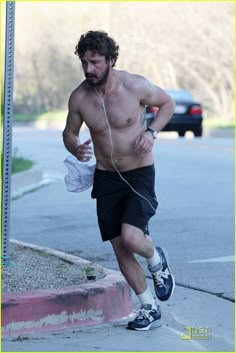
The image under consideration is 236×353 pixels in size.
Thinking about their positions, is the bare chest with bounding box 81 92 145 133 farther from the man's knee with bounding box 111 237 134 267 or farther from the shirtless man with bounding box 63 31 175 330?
the man's knee with bounding box 111 237 134 267

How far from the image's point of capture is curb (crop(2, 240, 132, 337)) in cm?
650

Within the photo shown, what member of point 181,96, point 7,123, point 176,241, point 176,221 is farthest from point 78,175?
point 181,96

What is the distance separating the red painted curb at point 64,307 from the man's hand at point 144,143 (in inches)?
39.1

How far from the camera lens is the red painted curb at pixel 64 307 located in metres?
6.50

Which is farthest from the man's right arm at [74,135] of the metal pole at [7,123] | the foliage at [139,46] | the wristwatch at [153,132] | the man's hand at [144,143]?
the foliage at [139,46]

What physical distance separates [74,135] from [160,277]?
3.71 feet

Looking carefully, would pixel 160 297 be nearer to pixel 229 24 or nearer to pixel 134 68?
pixel 229 24

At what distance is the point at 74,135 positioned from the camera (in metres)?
6.95

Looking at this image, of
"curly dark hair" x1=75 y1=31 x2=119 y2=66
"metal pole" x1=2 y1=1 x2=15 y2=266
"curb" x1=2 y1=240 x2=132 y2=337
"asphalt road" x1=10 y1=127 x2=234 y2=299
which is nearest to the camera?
"curb" x1=2 y1=240 x2=132 y2=337

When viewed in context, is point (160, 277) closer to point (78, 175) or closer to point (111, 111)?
point (78, 175)

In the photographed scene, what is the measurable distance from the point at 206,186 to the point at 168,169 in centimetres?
328

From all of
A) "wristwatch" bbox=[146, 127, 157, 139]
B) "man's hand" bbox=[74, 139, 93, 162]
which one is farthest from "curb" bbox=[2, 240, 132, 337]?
"wristwatch" bbox=[146, 127, 157, 139]

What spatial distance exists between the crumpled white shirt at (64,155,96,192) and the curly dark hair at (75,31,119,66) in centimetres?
83

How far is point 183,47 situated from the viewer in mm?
47156
